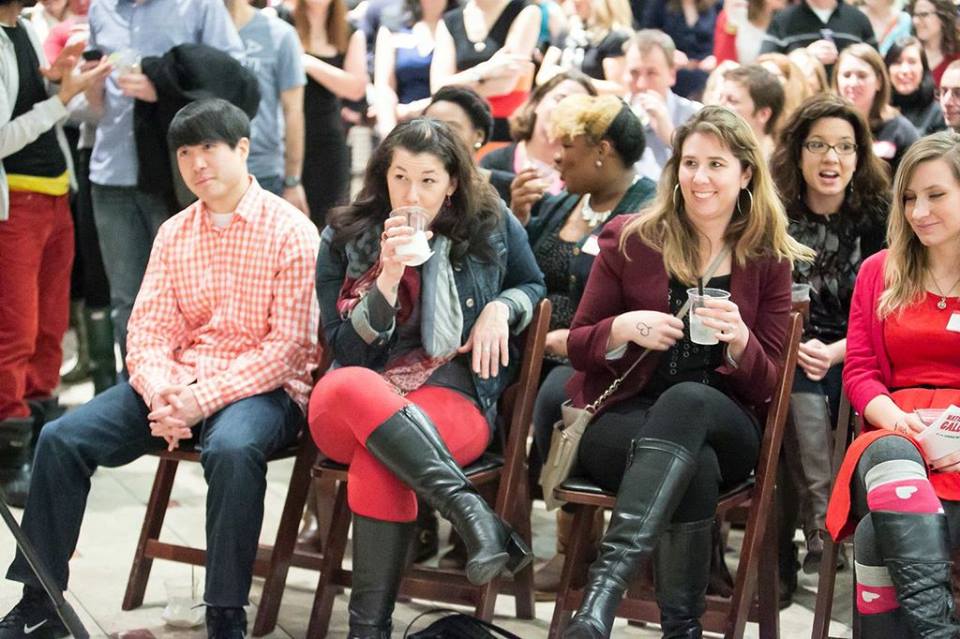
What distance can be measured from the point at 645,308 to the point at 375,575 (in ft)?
2.91

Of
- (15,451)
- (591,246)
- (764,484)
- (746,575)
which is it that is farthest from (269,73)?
(746,575)

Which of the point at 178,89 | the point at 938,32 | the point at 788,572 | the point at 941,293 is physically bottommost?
the point at 788,572

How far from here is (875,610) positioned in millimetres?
3061

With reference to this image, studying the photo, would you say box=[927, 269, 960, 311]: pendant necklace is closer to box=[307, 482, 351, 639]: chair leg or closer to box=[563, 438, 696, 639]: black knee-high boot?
box=[563, 438, 696, 639]: black knee-high boot

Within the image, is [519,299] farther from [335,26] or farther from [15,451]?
[335,26]

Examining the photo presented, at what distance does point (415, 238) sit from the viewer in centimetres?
334

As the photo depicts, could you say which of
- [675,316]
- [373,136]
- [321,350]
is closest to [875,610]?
[675,316]

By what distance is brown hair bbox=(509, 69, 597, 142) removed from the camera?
4.66 metres

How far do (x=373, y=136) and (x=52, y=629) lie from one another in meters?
2.83

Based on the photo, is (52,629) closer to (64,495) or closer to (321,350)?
(64,495)

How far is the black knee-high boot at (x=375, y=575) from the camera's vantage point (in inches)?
131

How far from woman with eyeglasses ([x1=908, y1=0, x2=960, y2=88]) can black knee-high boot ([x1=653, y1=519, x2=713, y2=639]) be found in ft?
11.1

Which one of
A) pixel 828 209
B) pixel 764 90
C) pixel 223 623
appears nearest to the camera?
pixel 223 623

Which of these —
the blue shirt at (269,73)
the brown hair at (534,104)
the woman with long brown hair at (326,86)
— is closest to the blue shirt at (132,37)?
the blue shirt at (269,73)
